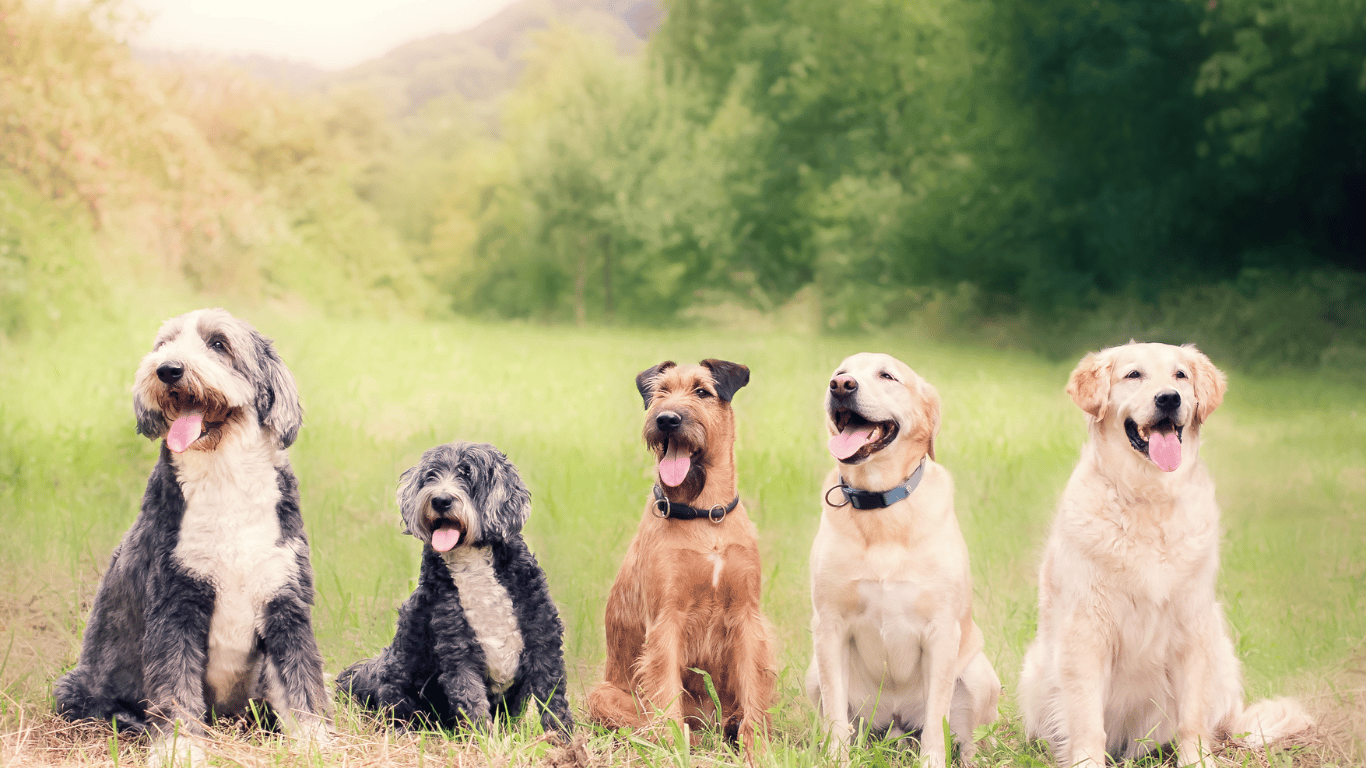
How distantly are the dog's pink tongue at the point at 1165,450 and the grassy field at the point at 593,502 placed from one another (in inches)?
48.8

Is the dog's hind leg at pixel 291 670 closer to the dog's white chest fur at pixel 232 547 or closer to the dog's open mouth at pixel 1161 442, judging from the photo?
the dog's white chest fur at pixel 232 547

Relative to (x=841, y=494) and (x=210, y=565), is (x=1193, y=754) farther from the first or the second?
(x=210, y=565)

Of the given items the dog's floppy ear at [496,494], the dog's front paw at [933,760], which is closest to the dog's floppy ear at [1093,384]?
the dog's front paw at [933,760]

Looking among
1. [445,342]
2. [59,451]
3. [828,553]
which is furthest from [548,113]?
[828,553]

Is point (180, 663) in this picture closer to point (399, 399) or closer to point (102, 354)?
point (399, 399)

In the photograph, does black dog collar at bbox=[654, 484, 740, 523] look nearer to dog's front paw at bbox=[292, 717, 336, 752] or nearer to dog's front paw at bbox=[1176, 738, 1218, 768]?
dog's front paw at bbox=[292, 717, 336, 752]

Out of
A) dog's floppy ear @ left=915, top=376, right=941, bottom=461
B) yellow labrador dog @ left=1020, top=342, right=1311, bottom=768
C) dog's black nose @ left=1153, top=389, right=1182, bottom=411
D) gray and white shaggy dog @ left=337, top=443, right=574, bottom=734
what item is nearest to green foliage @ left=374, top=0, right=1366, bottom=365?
yellow labrador dog @ left=1020, top=342, right=1311, bottom=768

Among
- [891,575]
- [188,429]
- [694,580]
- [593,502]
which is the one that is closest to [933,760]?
[891,575]

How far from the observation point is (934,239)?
69.4ft

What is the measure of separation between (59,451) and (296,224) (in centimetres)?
2715

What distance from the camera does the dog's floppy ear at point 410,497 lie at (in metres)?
3.41

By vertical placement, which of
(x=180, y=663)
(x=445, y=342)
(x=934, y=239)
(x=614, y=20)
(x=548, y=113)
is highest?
(x=614, y=20)

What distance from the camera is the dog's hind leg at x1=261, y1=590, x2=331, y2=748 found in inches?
131

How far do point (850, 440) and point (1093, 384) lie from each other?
2.98 feet
